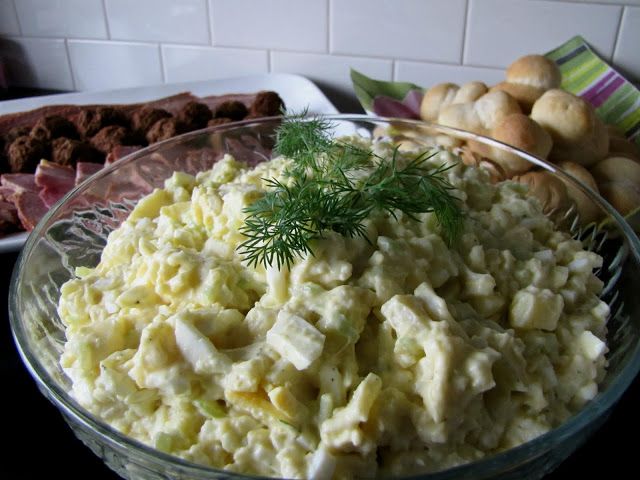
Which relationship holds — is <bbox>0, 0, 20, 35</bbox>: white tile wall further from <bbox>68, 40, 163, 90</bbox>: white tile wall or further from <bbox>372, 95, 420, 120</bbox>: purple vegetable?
<bbox>372, 95, 420, 120</bbox>: purple vegetable

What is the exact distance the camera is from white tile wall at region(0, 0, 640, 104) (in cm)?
200

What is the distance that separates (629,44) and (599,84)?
159 millimetres

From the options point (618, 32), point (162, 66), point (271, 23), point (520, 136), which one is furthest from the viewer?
point (162, 66)

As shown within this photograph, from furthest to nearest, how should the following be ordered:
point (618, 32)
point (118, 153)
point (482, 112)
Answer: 1. point (618, 32)
2. point (118, 153)
3. point (482, 112)

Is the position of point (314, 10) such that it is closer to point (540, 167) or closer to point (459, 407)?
point (540, 167)

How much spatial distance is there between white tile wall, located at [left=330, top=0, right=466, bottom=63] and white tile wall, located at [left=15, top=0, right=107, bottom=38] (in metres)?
0.90

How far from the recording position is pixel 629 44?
1.98m

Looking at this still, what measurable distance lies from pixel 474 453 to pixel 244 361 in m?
0.31

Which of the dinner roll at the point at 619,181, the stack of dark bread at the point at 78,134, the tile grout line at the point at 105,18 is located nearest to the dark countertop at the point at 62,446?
the dinner roll at the point at 619,181

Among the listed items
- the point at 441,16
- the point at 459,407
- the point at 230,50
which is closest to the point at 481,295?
the point at 459,407

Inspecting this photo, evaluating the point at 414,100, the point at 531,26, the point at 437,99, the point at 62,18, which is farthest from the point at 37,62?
the point at 531,26

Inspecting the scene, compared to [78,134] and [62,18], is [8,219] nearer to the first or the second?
[78,134]

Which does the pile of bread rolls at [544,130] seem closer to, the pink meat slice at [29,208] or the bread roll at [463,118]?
the bread roll at [463,118]

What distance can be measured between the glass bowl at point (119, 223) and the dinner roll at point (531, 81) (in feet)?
1.43
